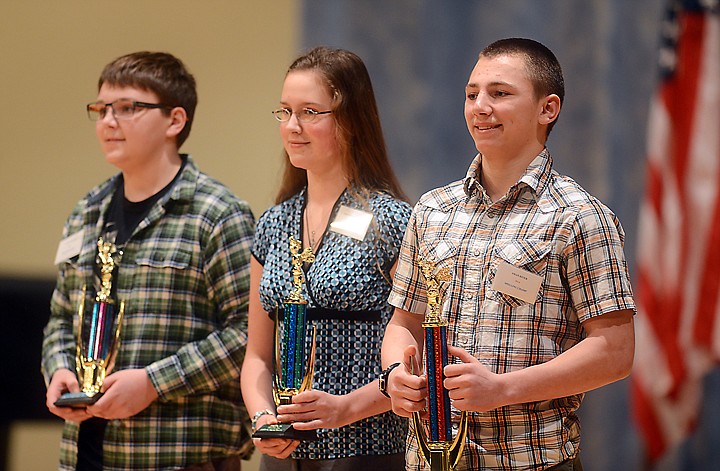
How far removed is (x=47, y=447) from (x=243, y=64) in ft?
7.04

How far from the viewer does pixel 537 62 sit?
203 cm

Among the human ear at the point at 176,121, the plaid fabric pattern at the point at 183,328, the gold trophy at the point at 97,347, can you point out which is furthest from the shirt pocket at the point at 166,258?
the human ear at the point at 176,121

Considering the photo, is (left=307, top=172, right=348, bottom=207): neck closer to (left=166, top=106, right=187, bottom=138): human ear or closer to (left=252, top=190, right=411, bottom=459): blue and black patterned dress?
(left=252, top=190, right=411, bottom=459): blue and black patterned dress

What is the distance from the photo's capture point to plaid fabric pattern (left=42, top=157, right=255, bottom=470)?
270cm

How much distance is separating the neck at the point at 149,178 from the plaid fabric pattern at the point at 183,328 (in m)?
0.08

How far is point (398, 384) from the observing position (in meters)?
1.92

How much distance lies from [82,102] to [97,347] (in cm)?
253

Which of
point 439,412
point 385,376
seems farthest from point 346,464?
point 439,412

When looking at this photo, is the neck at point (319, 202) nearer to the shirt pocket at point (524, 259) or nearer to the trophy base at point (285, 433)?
the trophy base at point (285, 433)

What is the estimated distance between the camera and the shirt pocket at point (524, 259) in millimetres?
1902

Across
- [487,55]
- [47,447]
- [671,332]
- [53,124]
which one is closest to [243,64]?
[53,124]

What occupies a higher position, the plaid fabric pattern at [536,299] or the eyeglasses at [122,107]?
the eyeglasses at [122,107]

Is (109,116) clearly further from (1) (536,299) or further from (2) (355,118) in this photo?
(1) (536,299)

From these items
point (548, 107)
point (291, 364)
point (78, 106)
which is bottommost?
point (291, 364)
